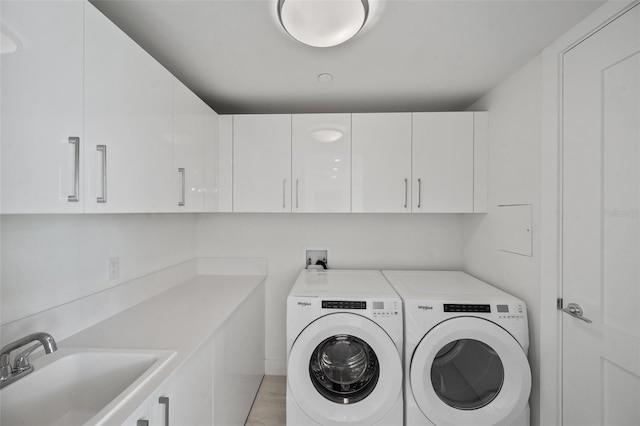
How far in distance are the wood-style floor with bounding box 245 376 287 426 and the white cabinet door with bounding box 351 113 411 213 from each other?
63.2 inches

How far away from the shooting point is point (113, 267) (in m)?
1.47

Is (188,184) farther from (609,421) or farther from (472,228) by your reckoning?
(609,421)

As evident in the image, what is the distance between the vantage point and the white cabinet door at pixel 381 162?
201cm

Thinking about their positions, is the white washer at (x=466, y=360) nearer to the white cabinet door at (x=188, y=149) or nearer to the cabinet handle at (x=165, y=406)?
the cabinet handle at (x=165, y=406)

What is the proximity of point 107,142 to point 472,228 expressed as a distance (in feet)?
7.82

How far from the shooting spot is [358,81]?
1746 millimetres

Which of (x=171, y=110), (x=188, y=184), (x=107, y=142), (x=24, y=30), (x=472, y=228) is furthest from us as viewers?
(x=472, y=228)

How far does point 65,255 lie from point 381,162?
1898mm

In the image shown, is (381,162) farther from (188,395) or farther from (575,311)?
(188,395)

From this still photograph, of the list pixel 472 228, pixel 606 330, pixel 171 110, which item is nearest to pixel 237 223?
pixel 171 110

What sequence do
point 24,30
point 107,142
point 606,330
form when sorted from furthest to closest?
point 606,330
point 107,142
point 24,30

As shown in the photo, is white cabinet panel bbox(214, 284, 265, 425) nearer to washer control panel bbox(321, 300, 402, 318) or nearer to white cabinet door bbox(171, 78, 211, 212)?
washer control panel bbox(321, 300, 402, 318)

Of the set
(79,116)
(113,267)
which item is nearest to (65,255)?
(113,267)

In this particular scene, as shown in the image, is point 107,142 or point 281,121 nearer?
point 107,142
